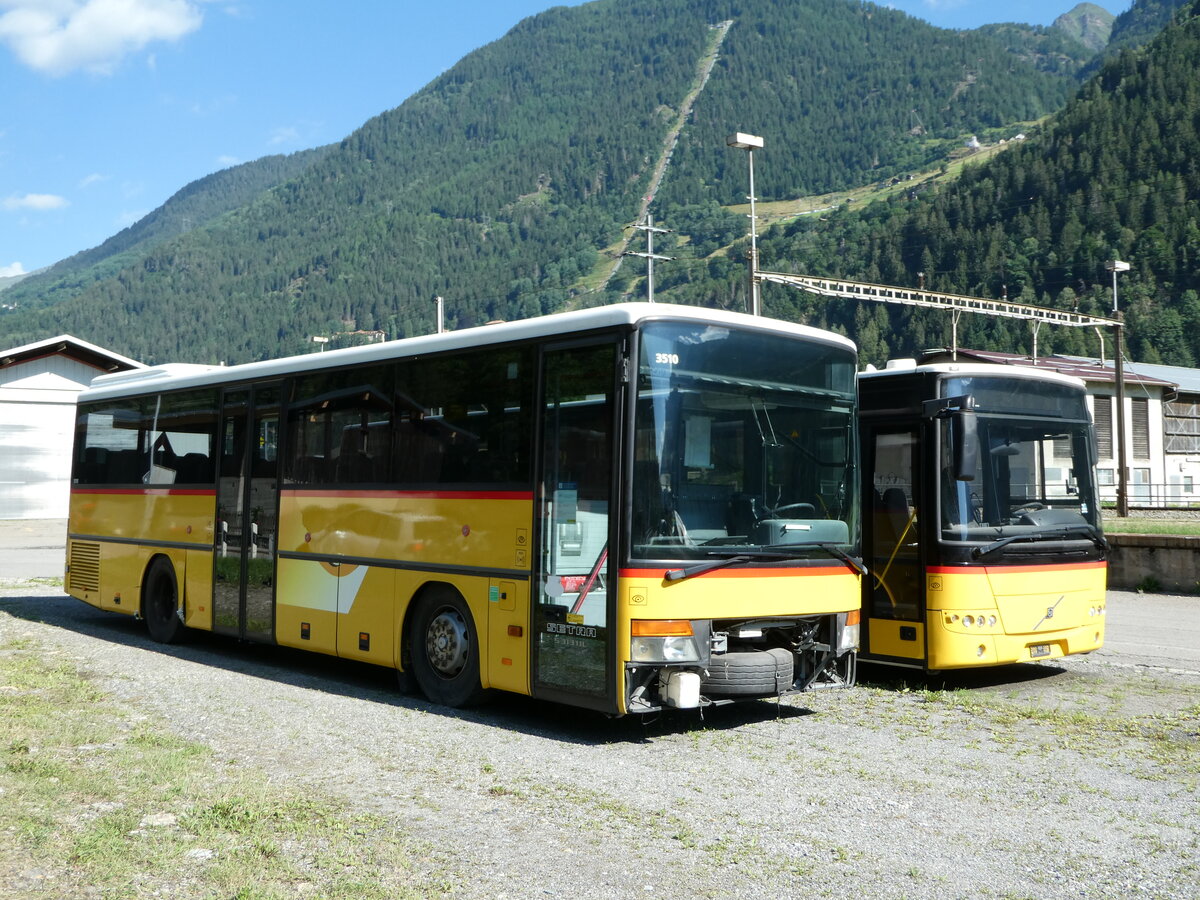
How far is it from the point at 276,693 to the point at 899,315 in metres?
123


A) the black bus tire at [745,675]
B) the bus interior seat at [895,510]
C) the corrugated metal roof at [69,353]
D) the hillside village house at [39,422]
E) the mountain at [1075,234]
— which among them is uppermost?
→ the mountain at [1075,234]

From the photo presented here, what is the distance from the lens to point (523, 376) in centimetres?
922

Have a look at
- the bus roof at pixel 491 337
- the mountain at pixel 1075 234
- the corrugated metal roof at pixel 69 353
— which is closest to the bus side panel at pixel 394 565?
the bus roof at pixel 491 337

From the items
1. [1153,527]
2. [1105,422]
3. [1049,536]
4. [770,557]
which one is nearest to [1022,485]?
[1049,536]

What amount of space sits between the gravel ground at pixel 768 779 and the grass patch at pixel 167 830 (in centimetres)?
28

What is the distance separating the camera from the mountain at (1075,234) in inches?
4643

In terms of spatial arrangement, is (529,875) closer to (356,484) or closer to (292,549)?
(356,484)

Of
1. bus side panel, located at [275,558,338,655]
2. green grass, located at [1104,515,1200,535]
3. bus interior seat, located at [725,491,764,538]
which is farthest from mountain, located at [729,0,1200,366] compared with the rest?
bus interior seat, located at [725,491,764,538]

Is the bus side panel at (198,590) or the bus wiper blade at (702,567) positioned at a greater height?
the bus wiper blade at (702,567)

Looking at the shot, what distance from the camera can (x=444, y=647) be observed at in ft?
32.4

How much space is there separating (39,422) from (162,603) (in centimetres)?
3473

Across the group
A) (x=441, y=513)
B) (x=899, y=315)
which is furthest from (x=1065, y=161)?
(x=441, y=513)

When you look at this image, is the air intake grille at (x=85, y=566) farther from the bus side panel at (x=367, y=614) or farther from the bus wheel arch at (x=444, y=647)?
the bus wheel arch at (x=444, y=647)

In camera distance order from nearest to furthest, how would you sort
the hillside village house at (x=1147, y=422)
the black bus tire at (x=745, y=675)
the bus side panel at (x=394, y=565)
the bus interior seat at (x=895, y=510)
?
the black bus tire at (x=745, y=675) → the bus side panel at (x=394, y=565) → the bus interior seat at (x=895, y=510) → the hillside village house at (x=1147, y=422)
